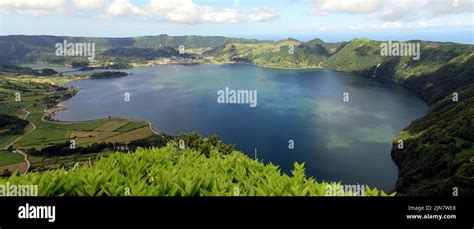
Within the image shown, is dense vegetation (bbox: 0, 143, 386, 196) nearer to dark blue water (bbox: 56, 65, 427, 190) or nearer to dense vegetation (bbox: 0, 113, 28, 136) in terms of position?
dark blue water (bbox: 56, 65, 427, 190)

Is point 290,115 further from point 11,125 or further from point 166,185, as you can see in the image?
point 166,185

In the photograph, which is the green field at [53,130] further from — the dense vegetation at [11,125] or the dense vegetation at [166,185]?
the dense vegetation at [166,185]

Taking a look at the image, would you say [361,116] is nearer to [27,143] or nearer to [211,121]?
[211,121]

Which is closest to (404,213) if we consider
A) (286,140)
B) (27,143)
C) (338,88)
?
(286,140)

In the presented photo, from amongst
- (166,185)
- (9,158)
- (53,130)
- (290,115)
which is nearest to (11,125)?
(53,130)

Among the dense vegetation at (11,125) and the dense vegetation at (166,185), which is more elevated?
the dense vegetation at (166,185)

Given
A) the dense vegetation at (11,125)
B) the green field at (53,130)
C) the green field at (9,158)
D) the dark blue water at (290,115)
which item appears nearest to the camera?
the green field at (9,158)

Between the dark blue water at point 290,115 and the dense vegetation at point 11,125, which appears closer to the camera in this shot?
the dark blue water at point 290,115

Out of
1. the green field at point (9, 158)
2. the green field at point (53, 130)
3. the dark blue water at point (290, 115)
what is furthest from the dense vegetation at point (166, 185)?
the green field at point (9, 158)
